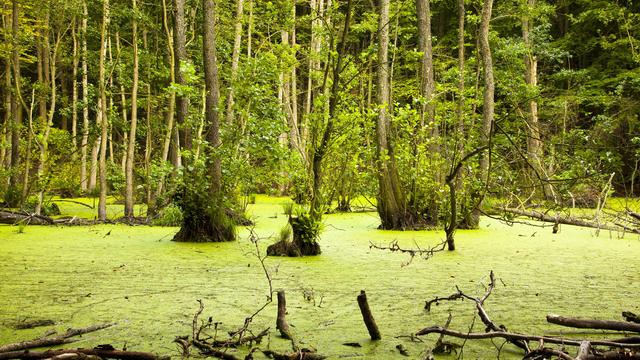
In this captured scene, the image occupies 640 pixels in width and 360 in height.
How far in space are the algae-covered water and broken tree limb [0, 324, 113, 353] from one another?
5 centimetres

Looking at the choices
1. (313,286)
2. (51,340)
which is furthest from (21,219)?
(51,340)

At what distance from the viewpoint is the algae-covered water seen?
292 cm

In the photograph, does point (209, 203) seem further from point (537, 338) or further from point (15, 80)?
point (537, 338)

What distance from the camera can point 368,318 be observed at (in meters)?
2.67

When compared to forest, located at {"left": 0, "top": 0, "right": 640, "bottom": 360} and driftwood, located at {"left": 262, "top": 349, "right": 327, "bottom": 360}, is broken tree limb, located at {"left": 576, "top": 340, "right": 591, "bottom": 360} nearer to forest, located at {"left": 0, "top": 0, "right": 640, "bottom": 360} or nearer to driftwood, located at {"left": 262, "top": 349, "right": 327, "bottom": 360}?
forest, located at {"left": 0, "top": 0, "right": 640, "bottom": 360}

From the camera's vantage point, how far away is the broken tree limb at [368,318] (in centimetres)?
259

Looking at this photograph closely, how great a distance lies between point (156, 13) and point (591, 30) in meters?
13.9

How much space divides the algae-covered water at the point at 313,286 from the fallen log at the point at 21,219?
1745 millimetres

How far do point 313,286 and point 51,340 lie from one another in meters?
1.91

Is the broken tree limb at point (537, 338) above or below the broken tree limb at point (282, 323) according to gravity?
above

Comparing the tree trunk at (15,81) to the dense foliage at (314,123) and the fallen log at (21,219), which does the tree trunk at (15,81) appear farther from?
the fallen log at (21,219)

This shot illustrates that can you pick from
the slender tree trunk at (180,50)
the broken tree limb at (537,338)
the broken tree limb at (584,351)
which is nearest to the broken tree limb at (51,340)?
the broken tree limb at (537,338)

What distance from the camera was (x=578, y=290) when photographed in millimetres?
3990

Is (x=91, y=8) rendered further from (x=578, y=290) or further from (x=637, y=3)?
(x=637, y=3)
